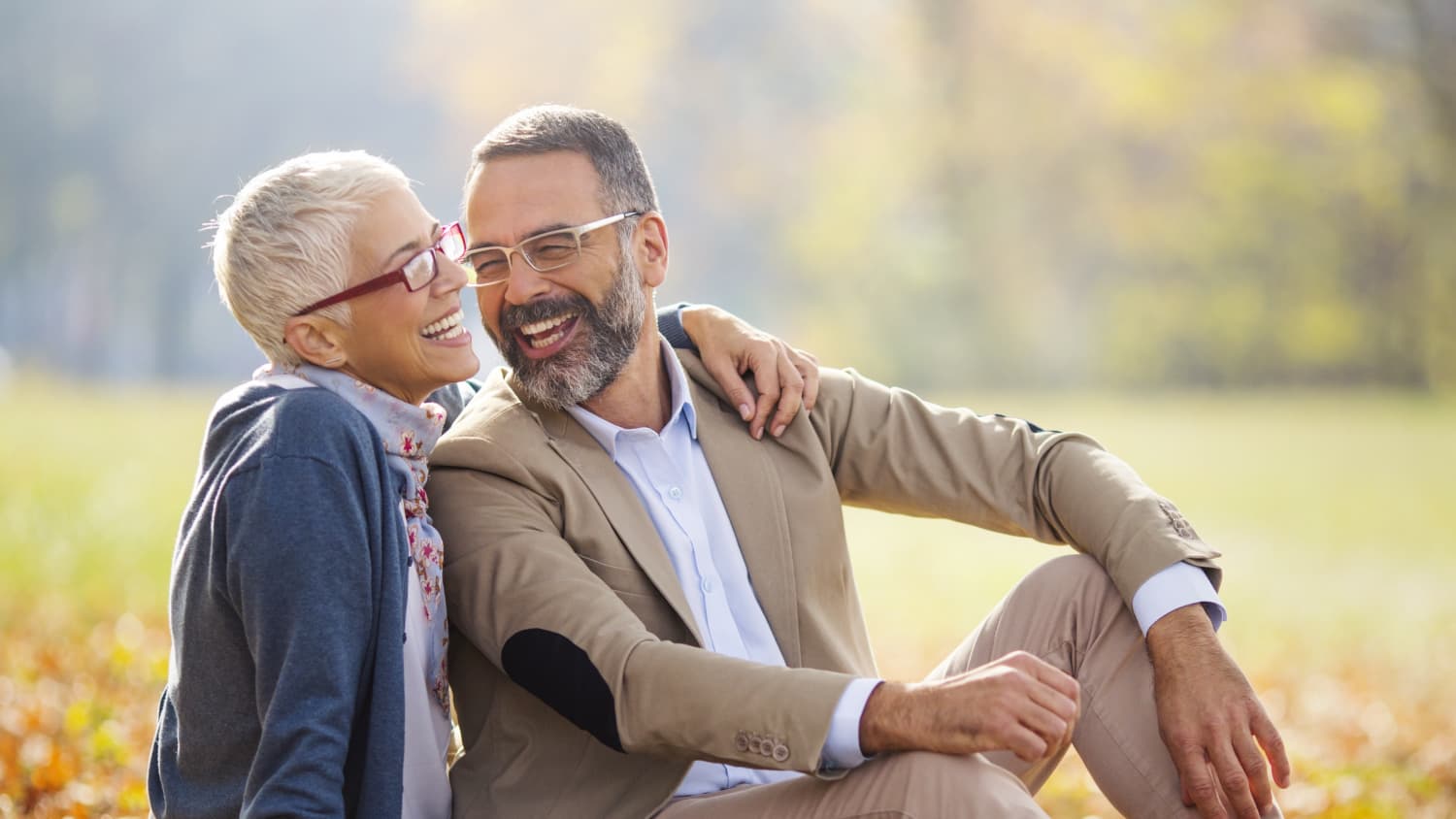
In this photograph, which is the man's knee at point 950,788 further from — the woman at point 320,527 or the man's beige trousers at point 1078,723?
the woman at point 320,527

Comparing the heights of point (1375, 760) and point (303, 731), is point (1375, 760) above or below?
below

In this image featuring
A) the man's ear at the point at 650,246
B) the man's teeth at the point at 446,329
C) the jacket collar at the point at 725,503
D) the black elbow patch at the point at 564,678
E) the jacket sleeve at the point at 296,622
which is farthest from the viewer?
the man's ear at the point at 650,246

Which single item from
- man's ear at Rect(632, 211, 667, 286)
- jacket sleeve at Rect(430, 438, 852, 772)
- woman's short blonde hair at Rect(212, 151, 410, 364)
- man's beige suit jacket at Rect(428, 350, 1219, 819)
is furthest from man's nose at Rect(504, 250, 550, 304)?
woman's short blonde hair at Rect(212, 151, 410, 364)

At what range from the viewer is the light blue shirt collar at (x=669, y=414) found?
3.15 metres

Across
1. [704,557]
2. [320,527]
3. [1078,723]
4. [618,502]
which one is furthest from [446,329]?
[1078,723]

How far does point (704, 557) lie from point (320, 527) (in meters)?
0.96

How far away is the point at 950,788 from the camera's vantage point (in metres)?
2.37

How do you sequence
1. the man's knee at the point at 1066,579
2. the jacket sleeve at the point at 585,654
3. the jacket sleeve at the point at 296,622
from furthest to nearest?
the man's knee at the point at 1066,579 → the jacket sleeve at the point at 585,654 → the jacket sleeve at the point at 296,622

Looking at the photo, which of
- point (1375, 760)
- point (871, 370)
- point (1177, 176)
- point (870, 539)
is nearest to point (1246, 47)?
point (1177, 176)

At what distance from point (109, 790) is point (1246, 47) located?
88.0 feet

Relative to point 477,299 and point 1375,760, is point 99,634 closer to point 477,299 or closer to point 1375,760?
point 477,299

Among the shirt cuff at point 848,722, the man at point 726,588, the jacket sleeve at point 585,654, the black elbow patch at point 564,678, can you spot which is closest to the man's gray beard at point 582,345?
the man at point 726,588

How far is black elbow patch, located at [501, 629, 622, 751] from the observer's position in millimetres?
2551

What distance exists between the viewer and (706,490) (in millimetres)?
3209
